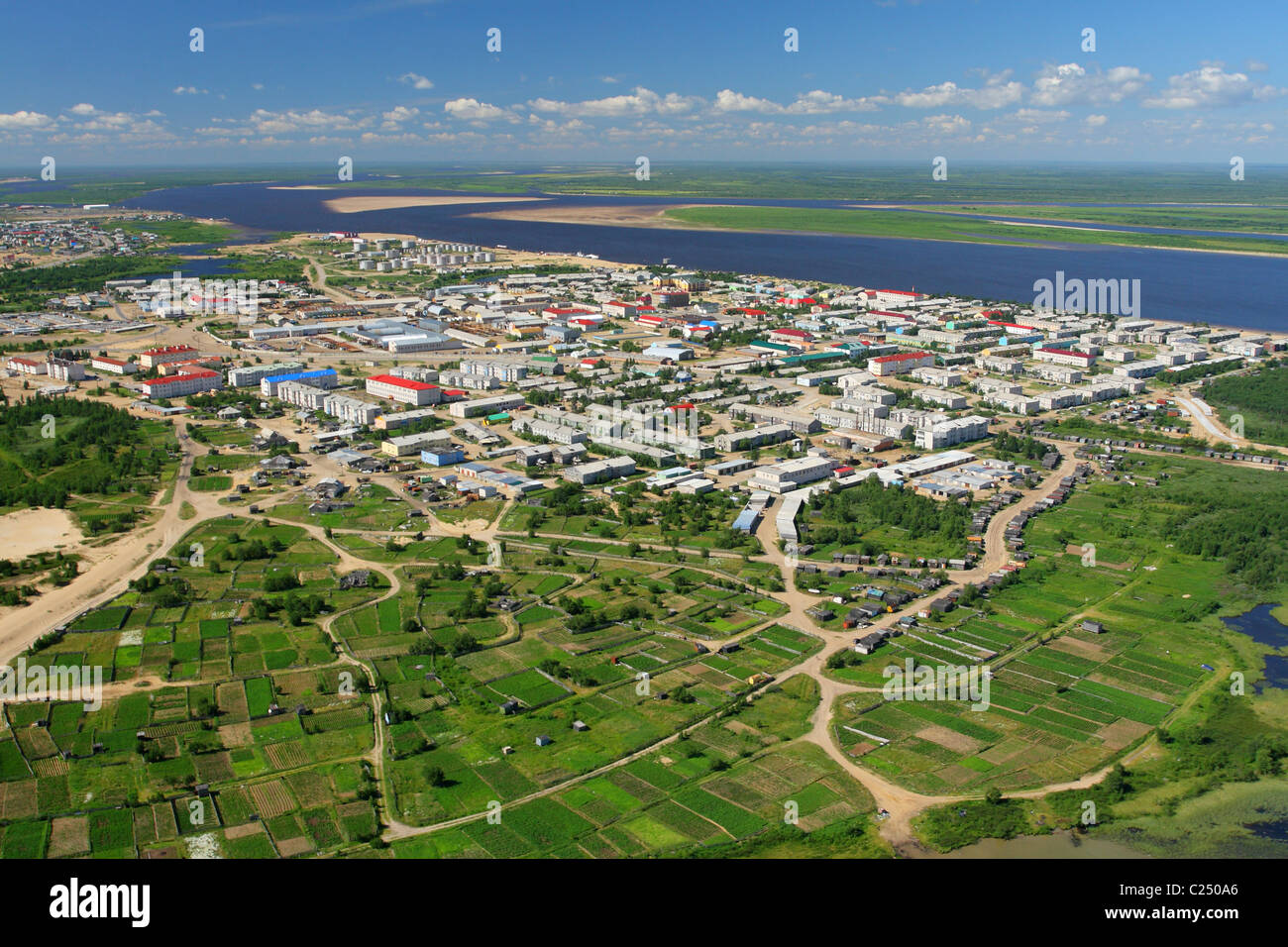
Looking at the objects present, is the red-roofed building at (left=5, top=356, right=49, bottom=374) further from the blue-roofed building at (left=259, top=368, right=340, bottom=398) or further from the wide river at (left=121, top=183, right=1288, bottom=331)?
the wide river at (left=121, top=183, right=1288, bottom=331)

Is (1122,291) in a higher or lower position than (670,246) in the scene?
lower

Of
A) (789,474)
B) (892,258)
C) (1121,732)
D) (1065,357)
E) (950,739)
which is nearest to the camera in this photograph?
(950,739)

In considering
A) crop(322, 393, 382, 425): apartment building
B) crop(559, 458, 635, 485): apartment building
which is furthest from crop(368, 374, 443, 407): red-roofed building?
crop(559, 458, 635, 485): apartment building

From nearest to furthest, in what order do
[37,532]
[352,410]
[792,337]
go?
[37,532]
[352,410]
[792,337]

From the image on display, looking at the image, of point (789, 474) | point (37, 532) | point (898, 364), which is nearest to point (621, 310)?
point (898, 364)

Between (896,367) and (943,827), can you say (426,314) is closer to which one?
(896,367)

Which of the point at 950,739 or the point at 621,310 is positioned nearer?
the point at 950,739

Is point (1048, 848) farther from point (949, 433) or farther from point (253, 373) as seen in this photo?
point (253, 373)

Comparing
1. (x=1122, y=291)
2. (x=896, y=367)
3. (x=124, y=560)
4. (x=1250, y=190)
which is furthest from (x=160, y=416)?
(x=1250, y=190)
